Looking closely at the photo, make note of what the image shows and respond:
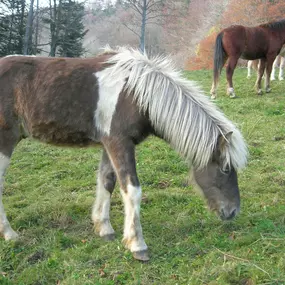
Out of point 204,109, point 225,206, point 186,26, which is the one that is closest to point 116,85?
point 204,109

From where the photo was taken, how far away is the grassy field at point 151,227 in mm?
2996

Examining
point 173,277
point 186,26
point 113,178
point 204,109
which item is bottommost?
point 173,277

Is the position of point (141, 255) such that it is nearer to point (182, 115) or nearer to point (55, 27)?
point (182, 115)

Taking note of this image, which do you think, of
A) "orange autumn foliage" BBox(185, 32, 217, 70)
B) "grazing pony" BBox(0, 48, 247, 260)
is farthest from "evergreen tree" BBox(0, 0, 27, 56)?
"grazing pony" BBox(0, 48, 247, 260)

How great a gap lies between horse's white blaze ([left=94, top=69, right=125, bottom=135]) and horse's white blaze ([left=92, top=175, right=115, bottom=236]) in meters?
0.76

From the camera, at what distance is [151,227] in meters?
3.89

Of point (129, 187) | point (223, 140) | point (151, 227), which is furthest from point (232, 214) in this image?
point (129, 187)

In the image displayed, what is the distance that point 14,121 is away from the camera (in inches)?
147

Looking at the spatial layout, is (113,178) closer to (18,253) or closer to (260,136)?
(18,253)

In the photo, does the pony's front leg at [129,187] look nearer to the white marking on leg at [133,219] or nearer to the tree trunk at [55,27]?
the white marking on leg at [133,219]

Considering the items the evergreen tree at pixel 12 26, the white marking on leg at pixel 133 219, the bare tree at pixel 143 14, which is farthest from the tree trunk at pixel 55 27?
the white marking on leg at pixel 133 219

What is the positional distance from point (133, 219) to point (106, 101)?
44.5 inches

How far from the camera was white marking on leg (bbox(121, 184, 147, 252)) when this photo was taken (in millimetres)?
3324

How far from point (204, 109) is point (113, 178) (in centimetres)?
124
